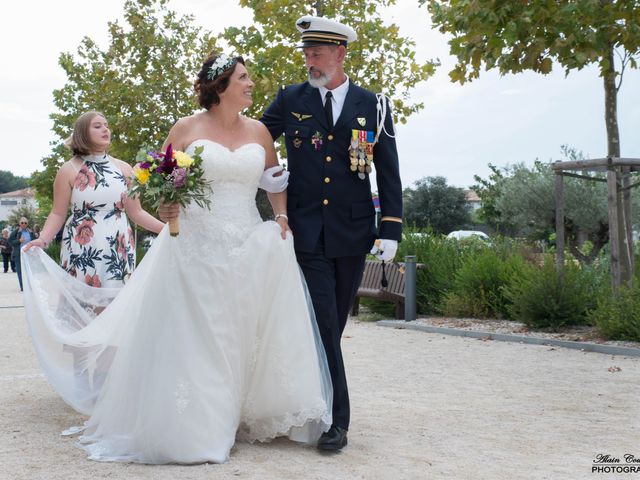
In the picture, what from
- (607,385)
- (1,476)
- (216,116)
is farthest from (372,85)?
(1,476)

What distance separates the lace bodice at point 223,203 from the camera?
533 cm

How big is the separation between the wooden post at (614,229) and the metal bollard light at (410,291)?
3.20 metres

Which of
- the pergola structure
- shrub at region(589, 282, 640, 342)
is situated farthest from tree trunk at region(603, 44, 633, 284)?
shrub at region(589, 282, 640, 342)

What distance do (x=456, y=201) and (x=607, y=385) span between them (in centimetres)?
4975

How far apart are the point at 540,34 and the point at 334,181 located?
7170 mm

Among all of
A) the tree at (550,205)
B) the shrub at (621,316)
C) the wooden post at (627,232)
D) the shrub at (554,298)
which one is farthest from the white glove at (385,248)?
the tree at (550,205)

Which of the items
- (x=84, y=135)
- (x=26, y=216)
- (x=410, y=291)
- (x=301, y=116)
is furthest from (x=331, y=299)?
(x=26, y=216)

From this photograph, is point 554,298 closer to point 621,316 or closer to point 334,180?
point 621,316

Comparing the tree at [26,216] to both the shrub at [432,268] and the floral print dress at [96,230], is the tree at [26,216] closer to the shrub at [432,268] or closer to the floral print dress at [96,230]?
the shrub at [432,268]

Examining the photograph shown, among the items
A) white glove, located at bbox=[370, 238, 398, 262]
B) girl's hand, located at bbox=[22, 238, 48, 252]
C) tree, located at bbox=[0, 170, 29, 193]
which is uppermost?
tree, located at bbox=[0, 170, 29, 193]

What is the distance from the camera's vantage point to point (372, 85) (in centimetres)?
2194

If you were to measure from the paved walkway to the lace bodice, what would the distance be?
121cm

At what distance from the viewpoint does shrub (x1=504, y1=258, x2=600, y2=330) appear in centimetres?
1162

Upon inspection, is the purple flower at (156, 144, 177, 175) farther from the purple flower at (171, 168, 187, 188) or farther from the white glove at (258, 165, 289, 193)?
the white glove at (258, 165, 289, 193)
